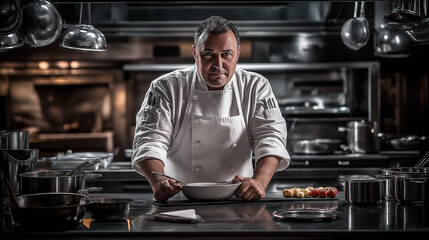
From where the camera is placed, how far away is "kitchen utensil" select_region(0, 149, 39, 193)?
1.95m

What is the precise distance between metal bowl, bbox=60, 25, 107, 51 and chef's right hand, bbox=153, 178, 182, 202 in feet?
3.31

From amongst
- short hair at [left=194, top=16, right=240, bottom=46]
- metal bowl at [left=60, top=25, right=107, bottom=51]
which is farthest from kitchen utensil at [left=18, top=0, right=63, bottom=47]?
short hair at [left=194, top=16, right=240, bottom=46]

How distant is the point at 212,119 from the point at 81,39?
31.8 inches

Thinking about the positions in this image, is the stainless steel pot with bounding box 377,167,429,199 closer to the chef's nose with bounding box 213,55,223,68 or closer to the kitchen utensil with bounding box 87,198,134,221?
the chef's nose with bounding box 213,55,223,68

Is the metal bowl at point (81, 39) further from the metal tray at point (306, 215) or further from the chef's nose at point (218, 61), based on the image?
the metal tray at point (306, 215)

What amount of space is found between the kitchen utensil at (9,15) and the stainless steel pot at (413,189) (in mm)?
1722

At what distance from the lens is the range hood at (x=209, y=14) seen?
4914mm

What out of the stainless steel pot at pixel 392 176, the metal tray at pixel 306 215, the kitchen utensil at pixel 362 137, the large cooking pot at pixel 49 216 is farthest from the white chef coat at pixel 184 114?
the kitchen utensil at pixel 362 137

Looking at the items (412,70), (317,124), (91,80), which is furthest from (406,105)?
(91,80)

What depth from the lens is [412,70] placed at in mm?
5262

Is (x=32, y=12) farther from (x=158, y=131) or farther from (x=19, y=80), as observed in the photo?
(x=19, y=80)

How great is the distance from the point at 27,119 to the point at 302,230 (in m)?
4.12

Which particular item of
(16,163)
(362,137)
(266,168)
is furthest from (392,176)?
(362,137)

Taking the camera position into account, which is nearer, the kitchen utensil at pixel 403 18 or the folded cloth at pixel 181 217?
the folded cloth at pixel 181 217
